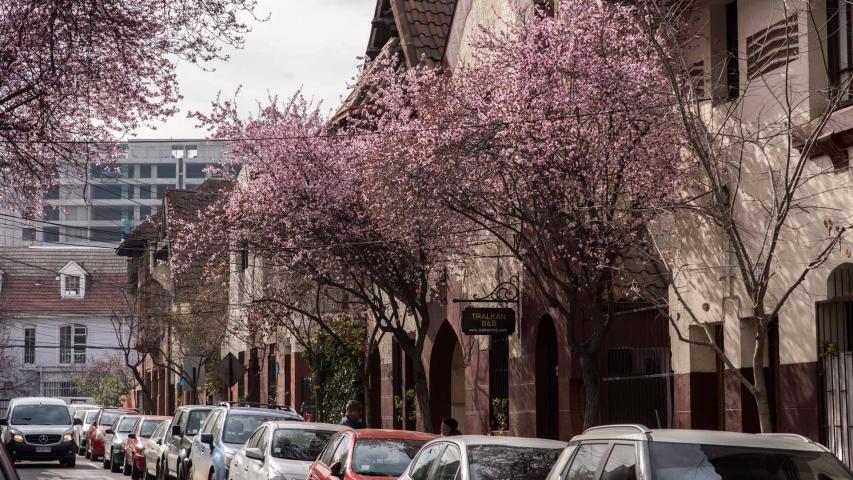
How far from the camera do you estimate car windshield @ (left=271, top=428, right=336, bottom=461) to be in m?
19.3

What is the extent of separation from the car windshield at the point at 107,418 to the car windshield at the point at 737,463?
38404 mm

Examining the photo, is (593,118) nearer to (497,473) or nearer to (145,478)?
(497,473)

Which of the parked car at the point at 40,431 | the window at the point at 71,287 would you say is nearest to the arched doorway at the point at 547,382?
the parked car at the point at 40,431

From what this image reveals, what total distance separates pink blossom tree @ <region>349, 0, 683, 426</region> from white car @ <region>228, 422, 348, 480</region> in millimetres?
3605

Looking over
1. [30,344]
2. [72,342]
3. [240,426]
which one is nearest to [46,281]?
[72,342]

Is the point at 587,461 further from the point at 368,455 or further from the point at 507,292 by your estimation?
the point at 507,292

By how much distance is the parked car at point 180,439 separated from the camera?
2608cm

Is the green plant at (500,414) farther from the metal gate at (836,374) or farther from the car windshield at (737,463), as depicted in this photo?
the car windshield at (737,463)

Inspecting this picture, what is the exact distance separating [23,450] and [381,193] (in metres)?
20.8

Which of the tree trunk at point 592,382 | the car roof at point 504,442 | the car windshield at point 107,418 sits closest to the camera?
Result: the car roof at point 504,442

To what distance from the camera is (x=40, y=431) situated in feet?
129

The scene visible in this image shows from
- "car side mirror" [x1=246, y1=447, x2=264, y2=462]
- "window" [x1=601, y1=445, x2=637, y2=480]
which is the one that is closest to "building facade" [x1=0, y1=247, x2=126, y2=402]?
"car side mirror" [x1=246, y1=447, x2=264, y2=462]

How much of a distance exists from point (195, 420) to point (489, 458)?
15692 millimetres

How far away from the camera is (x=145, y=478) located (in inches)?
1257
